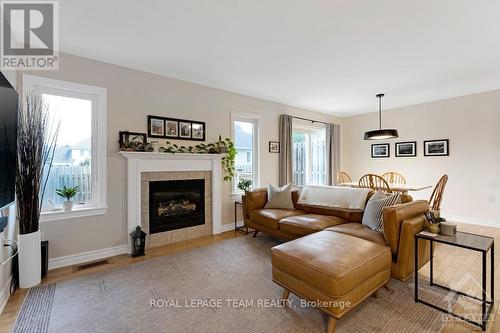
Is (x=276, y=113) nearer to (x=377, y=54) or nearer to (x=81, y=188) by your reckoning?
(x=377, y=54)

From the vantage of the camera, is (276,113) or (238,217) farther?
(276,113)

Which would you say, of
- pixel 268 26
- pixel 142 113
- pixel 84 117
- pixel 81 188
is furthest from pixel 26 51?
pixel 268 26

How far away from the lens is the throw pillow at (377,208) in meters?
2.52

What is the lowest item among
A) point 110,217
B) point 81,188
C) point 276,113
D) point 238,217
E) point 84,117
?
point 238,217

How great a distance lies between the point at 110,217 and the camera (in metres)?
3.01

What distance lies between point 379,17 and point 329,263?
2229 mm

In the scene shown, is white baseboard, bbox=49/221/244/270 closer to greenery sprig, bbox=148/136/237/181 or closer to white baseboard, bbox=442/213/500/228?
greenery sprig, bbox=148/136/237/181

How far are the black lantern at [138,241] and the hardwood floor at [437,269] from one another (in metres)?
0.09

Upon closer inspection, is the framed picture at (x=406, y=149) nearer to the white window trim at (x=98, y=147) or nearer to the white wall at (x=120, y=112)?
the white wall at (x=120, y=112)

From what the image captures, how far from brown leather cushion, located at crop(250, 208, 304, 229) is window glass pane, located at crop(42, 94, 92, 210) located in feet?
7.52

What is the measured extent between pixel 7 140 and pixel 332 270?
103 inches

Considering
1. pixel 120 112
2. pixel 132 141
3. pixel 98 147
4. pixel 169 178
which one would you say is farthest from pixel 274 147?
pixel 98 147

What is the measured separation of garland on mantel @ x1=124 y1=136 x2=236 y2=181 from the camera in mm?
3515

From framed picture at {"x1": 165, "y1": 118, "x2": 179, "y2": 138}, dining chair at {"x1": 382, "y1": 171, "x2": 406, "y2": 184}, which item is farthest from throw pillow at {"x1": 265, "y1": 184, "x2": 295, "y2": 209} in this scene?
dining chair at {"x1": 382, "y1": 171, "x2": 406, "y2": 184}
